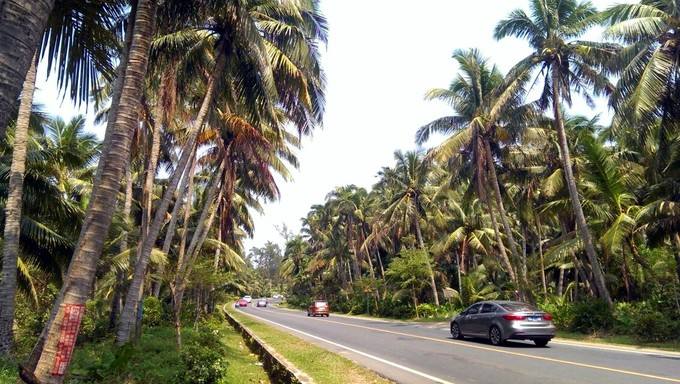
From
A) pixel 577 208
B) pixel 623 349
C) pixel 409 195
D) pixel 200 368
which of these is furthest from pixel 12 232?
pixel 409 195

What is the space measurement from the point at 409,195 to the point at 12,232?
28.3m

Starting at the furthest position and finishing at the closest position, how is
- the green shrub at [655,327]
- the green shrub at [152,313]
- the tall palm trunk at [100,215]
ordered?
the green shrub at [152,313] → the green shrub at [655,327] → the tall palm trunk at [100,215]

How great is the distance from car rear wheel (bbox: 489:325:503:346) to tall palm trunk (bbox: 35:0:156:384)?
41.5 ft

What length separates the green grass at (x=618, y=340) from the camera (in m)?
14.3

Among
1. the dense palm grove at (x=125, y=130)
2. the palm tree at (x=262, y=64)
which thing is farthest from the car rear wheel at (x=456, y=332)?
the palm tree at (x=262, y=64)

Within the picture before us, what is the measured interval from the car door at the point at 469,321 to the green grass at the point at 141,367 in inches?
294

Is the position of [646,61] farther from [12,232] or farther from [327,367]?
[12,232]

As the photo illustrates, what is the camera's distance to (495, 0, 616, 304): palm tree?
19875 mm

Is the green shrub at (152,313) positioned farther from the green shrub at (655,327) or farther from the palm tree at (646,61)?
the palm tree at (646,61)

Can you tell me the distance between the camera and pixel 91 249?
4875 mm

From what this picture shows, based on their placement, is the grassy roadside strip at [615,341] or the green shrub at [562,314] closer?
the grassy roadside strip at [615,341]

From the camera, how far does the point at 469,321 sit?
1628cm

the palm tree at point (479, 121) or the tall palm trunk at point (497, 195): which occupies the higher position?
the palm tree at point (479, 121)

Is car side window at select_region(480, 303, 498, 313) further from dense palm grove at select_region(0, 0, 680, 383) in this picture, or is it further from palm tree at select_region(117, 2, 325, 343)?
palm tree at select_region(117, 2, 325, 343)
